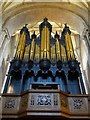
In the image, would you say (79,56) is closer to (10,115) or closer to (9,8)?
(9,8)

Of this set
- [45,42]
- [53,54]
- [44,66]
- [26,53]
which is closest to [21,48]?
[26,53]

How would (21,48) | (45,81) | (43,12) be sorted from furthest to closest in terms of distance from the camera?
(43,12) < (21,48) < (45,81)

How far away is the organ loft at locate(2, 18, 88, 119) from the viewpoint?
17.9 ft

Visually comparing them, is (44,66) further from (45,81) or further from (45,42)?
(45,42)

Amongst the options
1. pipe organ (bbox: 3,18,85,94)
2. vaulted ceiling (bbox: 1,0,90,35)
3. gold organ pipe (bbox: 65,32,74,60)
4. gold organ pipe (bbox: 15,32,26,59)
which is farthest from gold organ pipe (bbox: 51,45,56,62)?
vaulted ceiling (bbox: 1,0,90,35)

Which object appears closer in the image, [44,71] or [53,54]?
[44,71]

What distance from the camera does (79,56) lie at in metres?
10.6

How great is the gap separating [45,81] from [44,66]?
20.8 inches

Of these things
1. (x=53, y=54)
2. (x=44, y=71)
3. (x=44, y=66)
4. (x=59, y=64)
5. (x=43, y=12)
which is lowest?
(x=44, y=71)

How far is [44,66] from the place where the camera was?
7.04 metres

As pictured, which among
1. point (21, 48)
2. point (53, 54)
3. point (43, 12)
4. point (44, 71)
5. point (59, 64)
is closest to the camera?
point (44, 71)

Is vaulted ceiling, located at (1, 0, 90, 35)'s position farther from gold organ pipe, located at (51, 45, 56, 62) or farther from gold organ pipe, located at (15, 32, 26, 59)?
gold organ pipe, located at (51, 45, 56, 62)

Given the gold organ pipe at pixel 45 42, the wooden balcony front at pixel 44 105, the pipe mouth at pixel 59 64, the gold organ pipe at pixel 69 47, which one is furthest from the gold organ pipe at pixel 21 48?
the wooden balcony front at pixel 44 105

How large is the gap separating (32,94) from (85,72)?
14.0 feet
